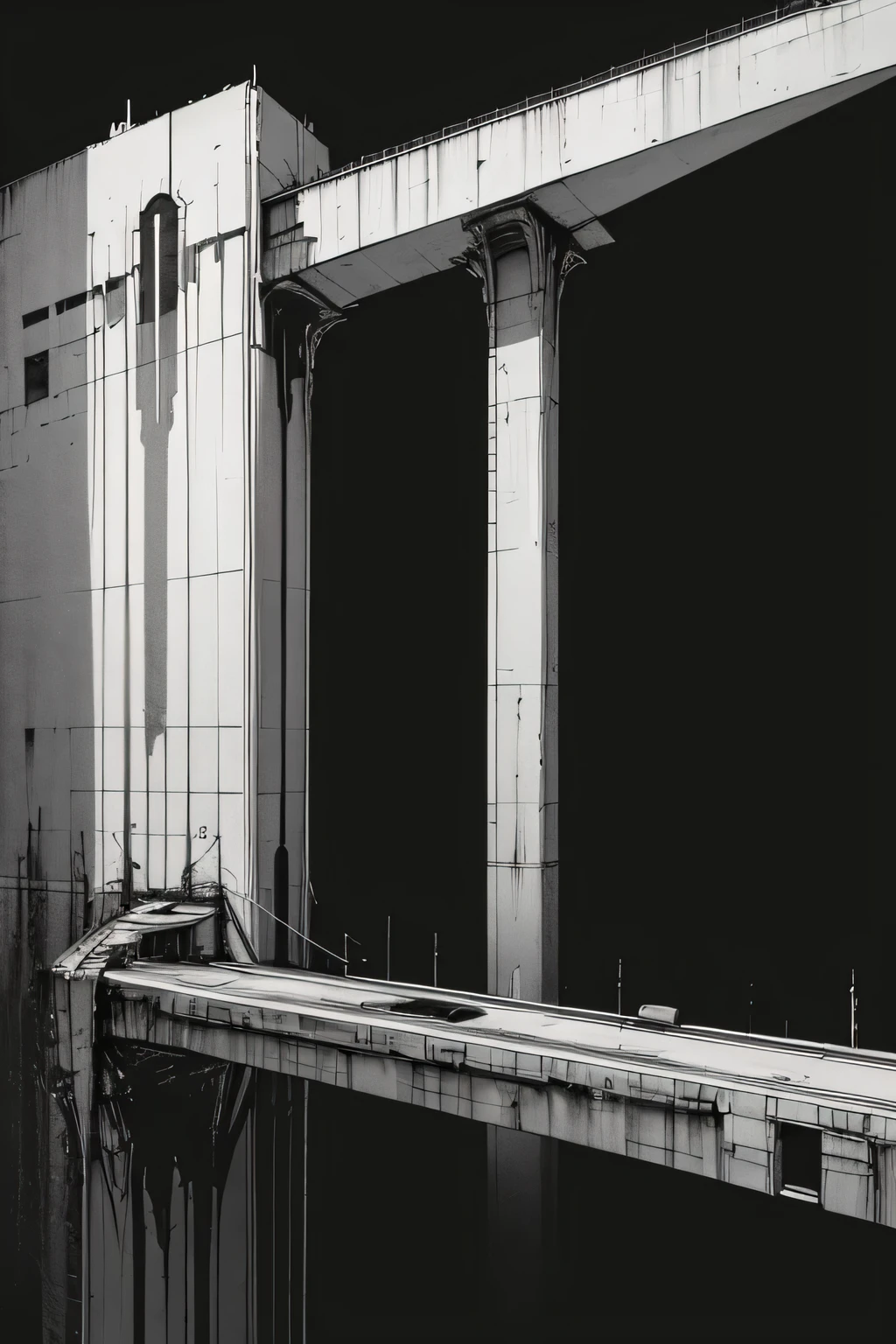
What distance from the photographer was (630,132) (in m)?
17.4

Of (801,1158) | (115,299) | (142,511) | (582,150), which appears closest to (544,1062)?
(801,1158)

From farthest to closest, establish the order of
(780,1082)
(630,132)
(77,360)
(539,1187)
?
(77,360), (539,1187), (630,132), (780,1082)

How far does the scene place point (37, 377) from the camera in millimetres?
25531

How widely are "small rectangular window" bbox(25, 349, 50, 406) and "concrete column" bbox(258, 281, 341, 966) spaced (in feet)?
21.8

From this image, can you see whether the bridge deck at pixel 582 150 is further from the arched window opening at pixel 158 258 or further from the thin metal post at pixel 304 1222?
the thin metal post at pixel 304 1222

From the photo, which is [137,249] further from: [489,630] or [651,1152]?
[651,1152]

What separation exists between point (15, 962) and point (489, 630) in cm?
1482

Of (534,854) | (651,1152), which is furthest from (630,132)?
(651,1152)

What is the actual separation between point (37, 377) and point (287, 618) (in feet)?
30.0

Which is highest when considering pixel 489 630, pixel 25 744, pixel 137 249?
pixel 137 249

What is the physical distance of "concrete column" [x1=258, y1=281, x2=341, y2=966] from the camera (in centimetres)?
2180

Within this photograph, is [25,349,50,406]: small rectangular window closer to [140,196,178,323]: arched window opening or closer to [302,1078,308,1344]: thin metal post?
[140,196,178,323]: arched window opening

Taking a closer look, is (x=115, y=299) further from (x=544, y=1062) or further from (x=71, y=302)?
(x=544, y=1062)

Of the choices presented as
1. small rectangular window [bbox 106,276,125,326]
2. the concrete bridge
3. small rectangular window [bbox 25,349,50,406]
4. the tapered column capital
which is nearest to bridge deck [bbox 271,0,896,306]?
the tapered column capital
